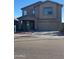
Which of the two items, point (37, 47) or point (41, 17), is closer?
point (41, 17)

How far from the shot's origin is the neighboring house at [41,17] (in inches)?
70.0

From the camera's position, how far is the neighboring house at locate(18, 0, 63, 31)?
178 centimetres

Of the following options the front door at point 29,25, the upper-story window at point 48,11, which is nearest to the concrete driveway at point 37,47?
the front door at point 29,25

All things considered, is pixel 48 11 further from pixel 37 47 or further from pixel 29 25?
pixel 37 47

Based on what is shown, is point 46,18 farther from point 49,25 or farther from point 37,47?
point 37,47

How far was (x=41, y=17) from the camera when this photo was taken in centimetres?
183

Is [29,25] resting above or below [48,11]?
below

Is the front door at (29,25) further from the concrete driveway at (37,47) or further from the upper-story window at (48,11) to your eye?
the upper-story window at (48,11)

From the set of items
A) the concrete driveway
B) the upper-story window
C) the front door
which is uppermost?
the upper-story window

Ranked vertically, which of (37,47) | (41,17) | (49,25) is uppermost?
(41,17)

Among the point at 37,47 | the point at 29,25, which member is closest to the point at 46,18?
the point at 29,25

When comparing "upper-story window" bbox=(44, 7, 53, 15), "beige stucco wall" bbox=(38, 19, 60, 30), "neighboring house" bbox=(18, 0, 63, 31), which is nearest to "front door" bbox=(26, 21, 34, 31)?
"neighboring house" bbox=(18, 0, 63, 31)

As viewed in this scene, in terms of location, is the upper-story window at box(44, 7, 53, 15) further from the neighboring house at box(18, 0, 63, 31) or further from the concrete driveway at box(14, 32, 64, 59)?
the concrete driveway at box(14, 32, 64, 59)

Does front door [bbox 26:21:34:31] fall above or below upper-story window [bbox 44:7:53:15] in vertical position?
below
